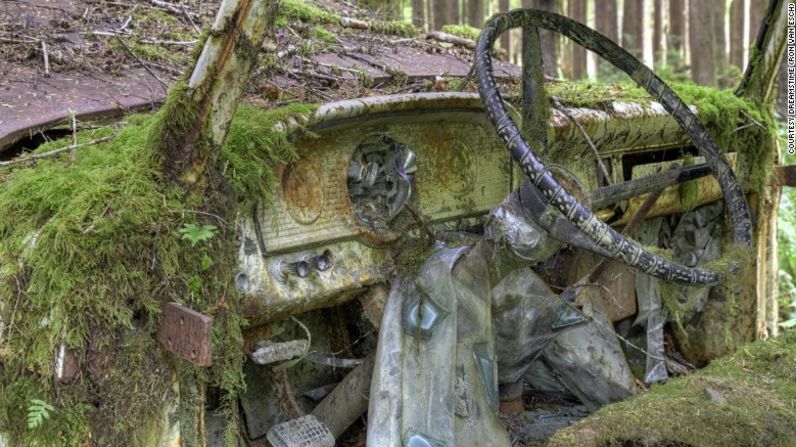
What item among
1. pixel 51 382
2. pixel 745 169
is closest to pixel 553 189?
pixel 51 382

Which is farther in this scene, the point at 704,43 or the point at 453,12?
the point at 453,12

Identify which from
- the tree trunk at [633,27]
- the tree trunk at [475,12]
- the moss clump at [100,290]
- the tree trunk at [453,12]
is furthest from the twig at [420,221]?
the tree trunk at [633,27]

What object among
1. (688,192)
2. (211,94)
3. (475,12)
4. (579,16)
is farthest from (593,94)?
(579,16)

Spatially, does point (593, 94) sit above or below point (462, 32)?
below

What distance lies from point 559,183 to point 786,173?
2.52m

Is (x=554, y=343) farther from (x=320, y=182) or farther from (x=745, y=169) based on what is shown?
(x=745, y=169)

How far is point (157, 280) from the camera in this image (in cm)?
164

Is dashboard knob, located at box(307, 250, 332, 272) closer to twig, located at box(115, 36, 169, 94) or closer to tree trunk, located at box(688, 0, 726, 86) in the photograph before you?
twig, located at box(115, 36, 169, 94)

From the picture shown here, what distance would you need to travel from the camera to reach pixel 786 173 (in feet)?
12.4

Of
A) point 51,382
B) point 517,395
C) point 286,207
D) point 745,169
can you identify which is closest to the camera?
point 51,382

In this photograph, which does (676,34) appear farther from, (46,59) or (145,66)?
(46,59)

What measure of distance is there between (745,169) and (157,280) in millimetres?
2996

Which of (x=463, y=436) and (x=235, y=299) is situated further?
(x=463, y=436)

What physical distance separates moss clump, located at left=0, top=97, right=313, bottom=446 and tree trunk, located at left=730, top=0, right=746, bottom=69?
55.7 ft
